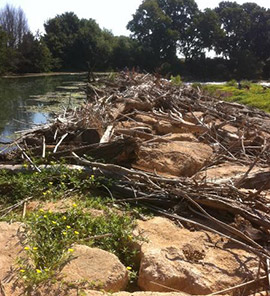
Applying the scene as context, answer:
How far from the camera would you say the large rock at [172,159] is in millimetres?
4914

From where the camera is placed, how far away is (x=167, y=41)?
54.5m

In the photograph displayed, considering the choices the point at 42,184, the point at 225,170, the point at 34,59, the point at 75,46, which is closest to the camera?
the point at 42,184

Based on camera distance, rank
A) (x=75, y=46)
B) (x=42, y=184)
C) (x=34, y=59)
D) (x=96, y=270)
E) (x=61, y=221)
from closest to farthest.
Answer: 1. (x=96, y=270)
2. (x=61, y=221)
3. (x=42, y=184)
4. (x=34, y=59)
5. (x=75, y=46)

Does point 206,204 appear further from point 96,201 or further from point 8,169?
point 8,169

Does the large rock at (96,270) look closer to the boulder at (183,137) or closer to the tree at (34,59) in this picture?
the boulder at (183,137)

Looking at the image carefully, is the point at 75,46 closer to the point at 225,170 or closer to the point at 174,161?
the point at 174,161

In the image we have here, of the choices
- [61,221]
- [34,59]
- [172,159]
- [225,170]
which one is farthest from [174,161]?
[34,59]

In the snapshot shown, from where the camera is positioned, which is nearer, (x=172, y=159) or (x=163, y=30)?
(x=172, y=159)

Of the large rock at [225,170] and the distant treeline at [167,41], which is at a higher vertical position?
the distant treeline at [167,41]

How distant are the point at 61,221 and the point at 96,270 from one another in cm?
78

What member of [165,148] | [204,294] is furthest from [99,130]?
[204,294]

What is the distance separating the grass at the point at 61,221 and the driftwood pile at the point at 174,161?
0.25m

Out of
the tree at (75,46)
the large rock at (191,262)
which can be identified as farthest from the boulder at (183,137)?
the tree at (75,46)

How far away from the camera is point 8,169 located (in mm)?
4637
